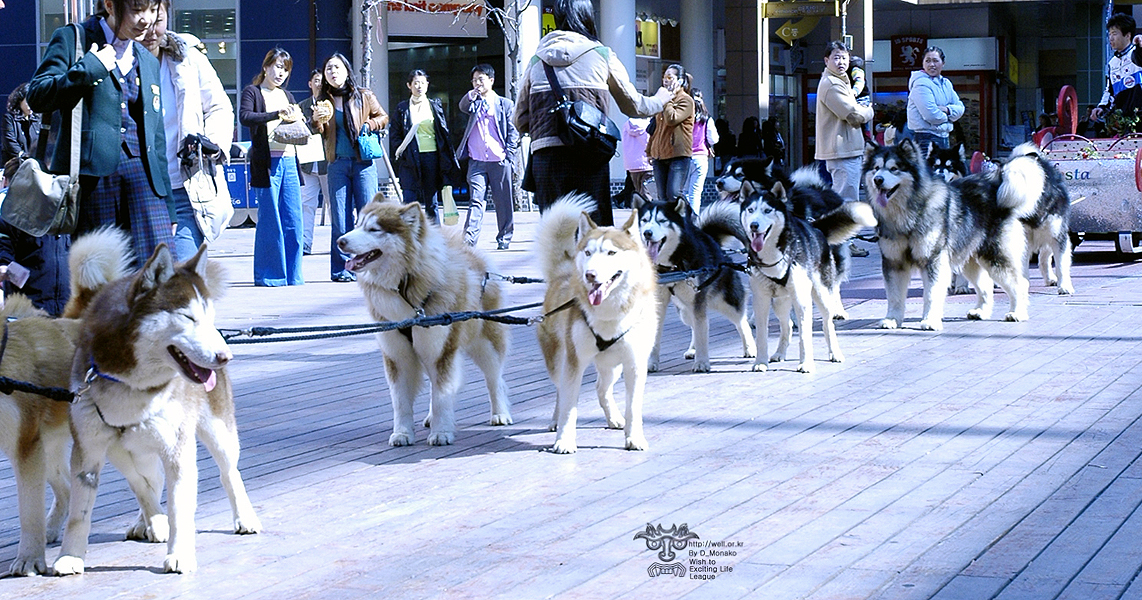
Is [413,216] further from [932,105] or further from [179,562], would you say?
[932,105]

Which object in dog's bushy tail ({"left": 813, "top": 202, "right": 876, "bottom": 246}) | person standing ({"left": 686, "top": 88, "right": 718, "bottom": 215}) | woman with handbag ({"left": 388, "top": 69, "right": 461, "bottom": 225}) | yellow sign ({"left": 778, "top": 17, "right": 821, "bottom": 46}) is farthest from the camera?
yellow sign ({"left": 778, "top": 17, "right": 821, "bottom": 46})

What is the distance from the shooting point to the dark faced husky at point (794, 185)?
9.13 meters

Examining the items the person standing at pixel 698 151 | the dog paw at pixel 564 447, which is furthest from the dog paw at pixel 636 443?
Answer: the person standing at pixel 698 151

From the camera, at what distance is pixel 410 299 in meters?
6.07

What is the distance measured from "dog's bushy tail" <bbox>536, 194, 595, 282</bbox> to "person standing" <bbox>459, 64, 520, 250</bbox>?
8.44 m

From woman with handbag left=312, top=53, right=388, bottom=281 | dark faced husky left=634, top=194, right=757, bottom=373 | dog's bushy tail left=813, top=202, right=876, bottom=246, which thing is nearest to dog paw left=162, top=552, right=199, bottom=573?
dark faced husky left=634, top=194, right=757, bottom=373

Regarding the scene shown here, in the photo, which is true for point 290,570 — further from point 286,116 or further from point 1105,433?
point 286,116

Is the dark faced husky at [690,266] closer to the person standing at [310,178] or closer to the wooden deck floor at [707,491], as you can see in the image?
the wooden deck floor at [707,491]

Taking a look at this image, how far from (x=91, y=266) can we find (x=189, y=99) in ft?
6.74

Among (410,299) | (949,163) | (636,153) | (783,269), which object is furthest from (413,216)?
(636,153)

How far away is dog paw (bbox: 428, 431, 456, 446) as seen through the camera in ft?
20.1

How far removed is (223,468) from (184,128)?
7.90 ft

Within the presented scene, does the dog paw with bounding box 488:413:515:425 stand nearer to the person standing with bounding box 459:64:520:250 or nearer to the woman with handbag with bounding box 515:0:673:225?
the woman with handbag with bounding box 515:0:673:225

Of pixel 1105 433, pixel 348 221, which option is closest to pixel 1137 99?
pixel 348 221
